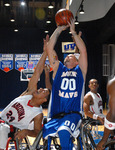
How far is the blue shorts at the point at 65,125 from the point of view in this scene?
8.93 feet

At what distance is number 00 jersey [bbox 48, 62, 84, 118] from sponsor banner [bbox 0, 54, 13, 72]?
9888 millimetres

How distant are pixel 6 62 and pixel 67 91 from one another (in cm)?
1010

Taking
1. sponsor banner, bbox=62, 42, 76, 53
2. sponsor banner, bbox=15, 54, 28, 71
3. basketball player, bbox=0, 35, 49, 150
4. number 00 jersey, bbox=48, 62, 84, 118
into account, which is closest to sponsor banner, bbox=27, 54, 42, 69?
sponsor banner, bbox=15, 54, 28, 71

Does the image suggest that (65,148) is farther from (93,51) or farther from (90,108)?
(93,51)

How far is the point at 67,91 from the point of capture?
9.68 feet

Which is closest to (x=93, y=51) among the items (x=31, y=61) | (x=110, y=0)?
(x=31, y=61)

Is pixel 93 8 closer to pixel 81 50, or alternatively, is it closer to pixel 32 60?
pixel 32 60

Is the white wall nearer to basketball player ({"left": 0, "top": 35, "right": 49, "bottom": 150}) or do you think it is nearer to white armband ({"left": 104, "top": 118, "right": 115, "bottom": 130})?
basketball player ({"left": 0, "top": 35, "right": 49, "bottom": 150})

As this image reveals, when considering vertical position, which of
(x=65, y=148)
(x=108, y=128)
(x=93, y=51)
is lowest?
(x=65, y=148)

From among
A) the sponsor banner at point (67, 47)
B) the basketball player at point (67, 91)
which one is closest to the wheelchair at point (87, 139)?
the basketball player at point (67, 91)

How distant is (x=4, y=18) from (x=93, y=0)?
4387 mm

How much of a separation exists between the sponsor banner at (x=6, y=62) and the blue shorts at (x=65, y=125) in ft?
33.0

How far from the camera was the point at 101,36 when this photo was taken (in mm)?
10969

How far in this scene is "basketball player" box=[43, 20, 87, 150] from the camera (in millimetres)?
2820
